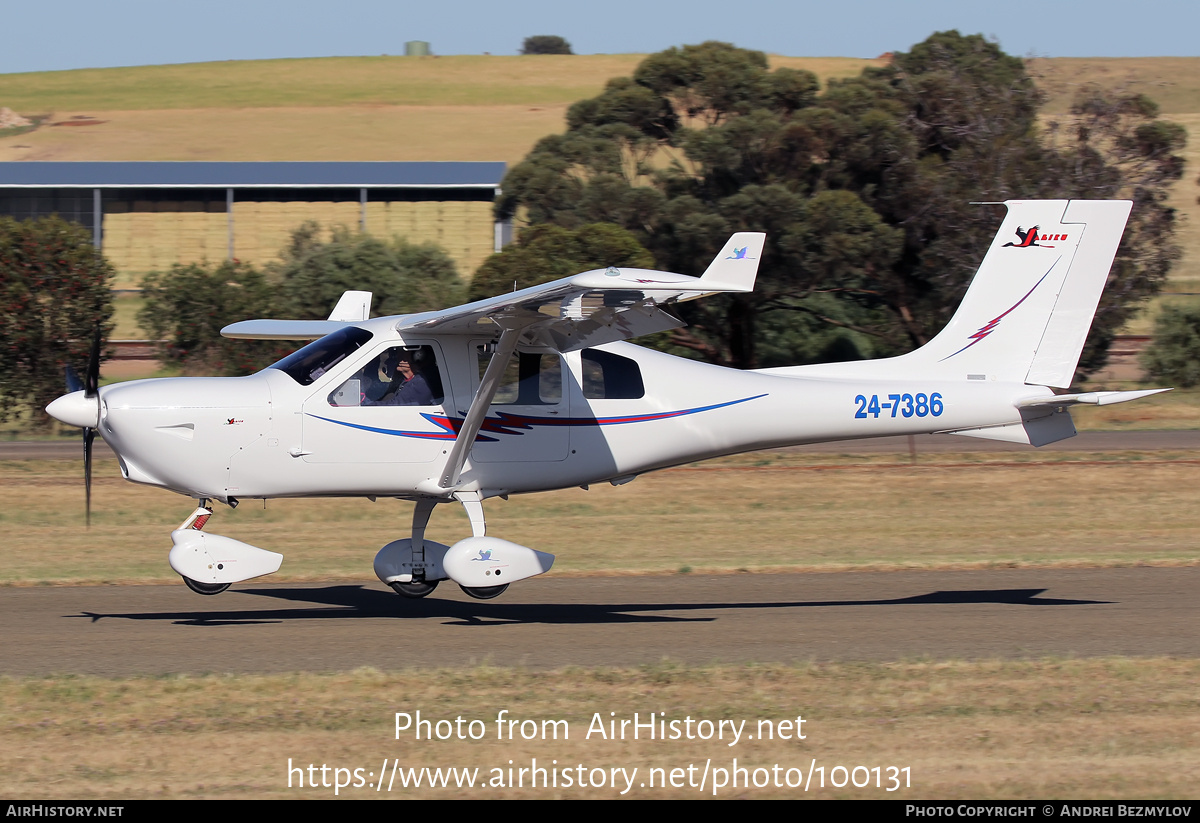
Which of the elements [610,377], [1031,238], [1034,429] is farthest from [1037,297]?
[610,377]

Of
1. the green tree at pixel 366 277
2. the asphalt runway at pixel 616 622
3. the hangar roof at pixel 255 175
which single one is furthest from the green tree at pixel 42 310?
the hangar roof at pixel 255 175

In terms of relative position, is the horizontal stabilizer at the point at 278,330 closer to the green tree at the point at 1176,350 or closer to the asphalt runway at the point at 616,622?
the asphalt runway at the point at 616,622

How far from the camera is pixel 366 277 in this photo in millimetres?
37188

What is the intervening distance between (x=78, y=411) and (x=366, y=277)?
27.8m

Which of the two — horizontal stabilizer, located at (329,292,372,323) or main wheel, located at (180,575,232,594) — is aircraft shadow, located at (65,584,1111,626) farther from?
horizontal stabilizer, located at (329,292,372,323)

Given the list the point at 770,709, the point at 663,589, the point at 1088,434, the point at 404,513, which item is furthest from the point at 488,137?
the point at 770,709

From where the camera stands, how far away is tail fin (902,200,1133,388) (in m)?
11.3

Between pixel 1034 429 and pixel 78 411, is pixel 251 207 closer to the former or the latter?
pixel 78 411

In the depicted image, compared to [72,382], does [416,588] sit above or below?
below

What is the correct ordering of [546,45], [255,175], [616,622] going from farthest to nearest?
[546,45] → [255,175] → [616,622]

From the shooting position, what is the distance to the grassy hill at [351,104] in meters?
70.1

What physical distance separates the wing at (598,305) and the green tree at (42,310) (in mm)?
18798

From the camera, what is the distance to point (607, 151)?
35.1 metres

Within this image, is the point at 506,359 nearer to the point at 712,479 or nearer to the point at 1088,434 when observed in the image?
the point at 712,479
